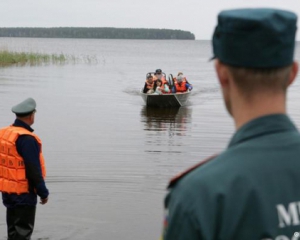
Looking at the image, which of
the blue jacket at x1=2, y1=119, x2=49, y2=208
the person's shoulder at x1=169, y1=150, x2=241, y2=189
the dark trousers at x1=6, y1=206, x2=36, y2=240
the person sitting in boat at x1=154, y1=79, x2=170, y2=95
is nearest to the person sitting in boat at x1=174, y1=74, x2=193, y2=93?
the person sitting in boat at x1=154, y1=79, x2=170, y2=95

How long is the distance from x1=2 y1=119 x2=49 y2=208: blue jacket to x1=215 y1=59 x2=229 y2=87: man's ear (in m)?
4.67

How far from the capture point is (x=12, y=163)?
666 centimetres

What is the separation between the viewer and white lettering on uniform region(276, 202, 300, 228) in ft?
6.16

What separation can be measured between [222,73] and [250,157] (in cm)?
26

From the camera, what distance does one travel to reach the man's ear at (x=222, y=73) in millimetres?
2018

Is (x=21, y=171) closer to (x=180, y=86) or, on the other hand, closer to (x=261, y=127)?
(x=261, y=127)

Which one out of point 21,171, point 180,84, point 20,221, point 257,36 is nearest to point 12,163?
point 21,171

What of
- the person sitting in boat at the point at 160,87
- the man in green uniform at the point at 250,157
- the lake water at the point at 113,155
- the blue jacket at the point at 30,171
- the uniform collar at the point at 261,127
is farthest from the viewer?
the person sitting in boat at the point at 160,87

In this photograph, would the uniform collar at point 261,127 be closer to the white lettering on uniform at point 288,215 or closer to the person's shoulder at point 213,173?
the person's shoulder at point 213,173

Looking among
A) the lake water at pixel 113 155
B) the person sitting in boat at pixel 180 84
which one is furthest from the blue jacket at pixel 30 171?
the person sitting in boat at pixel 180 84

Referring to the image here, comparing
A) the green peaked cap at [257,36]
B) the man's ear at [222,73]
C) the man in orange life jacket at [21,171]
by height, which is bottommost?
the man in orange life jacket at [21,171]

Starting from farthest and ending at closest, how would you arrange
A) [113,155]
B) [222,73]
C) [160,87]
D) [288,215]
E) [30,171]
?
[160,87] → [113,155] → [30,171] → [222,73] → [288,215]

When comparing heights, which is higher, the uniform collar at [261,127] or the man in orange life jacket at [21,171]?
the uniform collar at [261,127]

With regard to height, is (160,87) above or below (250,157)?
below
